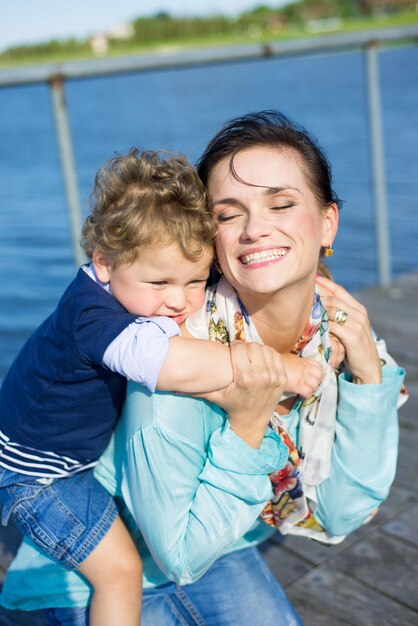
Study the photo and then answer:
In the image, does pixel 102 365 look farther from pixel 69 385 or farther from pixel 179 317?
pixel 179 317

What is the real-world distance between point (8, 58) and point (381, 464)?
3479cm

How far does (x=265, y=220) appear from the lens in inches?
63.1

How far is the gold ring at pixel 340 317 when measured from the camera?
177 cm

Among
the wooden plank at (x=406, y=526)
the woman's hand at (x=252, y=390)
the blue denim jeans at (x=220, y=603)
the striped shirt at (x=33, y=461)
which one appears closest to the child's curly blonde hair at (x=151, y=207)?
the woman's hand at (x=252, y=390)

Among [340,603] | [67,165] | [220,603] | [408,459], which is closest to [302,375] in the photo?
[220,603]

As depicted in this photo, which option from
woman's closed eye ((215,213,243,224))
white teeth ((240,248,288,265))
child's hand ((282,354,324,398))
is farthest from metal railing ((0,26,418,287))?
child's hand ((282,354,324,398))

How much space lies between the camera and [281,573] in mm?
2129

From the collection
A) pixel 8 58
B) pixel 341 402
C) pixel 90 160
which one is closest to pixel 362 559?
pixel 341 402

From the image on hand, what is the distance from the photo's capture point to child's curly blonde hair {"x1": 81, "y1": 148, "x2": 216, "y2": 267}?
160 centimetres

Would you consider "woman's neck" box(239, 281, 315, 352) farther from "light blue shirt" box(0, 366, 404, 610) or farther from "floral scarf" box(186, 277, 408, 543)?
"light blue shirt" box(0, 366, 404, 610)

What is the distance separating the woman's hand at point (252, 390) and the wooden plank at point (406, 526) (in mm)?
889

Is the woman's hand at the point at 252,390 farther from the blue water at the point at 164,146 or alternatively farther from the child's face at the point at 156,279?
the blue water at the point at 164,146

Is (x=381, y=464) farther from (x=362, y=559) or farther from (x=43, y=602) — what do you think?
(x=43, y=602)

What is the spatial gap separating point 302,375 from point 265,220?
0.32 metres
